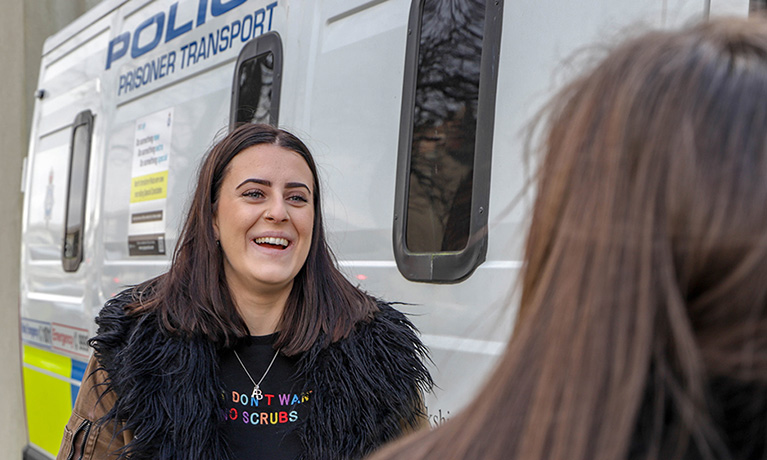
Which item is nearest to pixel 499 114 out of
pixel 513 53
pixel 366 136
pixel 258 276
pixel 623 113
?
pixel 513 53

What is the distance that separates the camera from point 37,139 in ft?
19.1

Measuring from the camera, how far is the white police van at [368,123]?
2.18 meters

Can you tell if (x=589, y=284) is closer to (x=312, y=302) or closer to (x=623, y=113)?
(x=623, y=113)

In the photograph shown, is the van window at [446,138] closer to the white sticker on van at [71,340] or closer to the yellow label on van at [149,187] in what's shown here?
the yellow label on van at [149,187]

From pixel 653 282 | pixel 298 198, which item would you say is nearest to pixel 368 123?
pixel 298 198

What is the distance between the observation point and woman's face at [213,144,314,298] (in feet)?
6.49

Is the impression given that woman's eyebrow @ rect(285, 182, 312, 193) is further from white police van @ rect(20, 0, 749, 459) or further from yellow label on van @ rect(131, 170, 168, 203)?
yellow label on van @ rect(131, 170, 168, 203)

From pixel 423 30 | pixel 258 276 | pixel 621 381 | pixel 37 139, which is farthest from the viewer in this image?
pixel 37 139

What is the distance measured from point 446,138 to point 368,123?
0.35 meters

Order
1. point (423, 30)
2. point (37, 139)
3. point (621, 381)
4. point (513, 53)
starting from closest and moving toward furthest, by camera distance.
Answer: point (621, 381), point (513, 53), point (423, 30), point (37, 139)

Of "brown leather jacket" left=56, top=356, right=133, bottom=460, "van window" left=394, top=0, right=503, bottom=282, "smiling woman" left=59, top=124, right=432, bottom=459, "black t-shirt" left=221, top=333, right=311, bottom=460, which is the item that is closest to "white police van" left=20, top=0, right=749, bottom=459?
"van window" left=394, top=0, right=503, bottom=282

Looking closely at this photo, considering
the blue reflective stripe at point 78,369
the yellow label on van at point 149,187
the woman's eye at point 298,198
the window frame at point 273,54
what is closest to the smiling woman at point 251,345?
the woman's eye at point 298,198

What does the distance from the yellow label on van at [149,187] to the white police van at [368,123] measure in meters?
0.01

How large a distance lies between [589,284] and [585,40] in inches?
58.1
